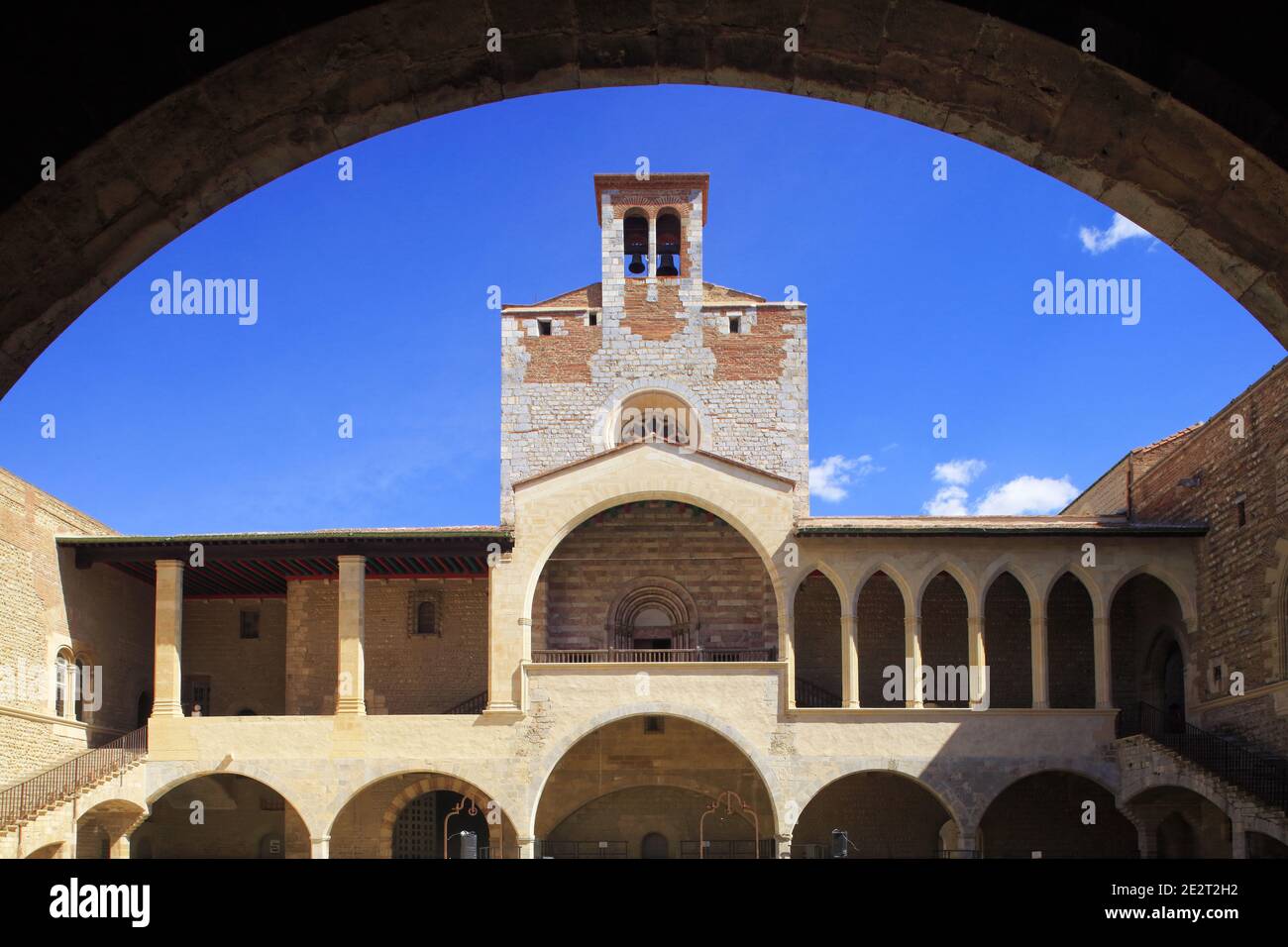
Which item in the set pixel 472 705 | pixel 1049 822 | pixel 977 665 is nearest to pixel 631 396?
pixel 472 705

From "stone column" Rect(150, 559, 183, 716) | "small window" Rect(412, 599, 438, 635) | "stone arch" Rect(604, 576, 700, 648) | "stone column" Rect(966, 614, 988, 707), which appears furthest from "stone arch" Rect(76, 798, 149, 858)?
"stone column" Rect(966, 614, 988, 707)

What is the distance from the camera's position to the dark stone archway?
343 cm

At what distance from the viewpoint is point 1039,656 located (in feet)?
81.0

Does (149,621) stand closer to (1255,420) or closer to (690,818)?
(690,818)

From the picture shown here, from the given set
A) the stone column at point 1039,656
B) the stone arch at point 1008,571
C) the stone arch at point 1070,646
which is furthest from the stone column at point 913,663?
the stone arch at point 1070,646

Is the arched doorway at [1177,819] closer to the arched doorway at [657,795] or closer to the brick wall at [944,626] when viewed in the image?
the brick wall at [944,626]

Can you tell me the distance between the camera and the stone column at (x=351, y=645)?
24.6 meters

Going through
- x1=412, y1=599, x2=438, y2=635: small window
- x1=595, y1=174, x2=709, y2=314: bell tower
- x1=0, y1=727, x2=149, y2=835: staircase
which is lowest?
x1=0, y1=727, x2=149, y2=835: staircase

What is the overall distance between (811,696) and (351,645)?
8747mm

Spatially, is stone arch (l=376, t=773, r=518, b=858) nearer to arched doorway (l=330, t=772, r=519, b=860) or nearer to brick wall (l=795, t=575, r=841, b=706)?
arched doorway (l=330, t=772, r=519, b=860)

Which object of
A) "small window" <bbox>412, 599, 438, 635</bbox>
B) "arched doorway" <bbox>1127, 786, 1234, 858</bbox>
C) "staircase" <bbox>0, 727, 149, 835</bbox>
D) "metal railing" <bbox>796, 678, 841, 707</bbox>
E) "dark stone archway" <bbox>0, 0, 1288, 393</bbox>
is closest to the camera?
"dark stone archway" <bbox>0, 0, 1288, 393</bbox>

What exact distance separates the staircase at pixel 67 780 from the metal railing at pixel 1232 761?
57.2 ft

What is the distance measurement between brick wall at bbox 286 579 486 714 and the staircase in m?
3.92
